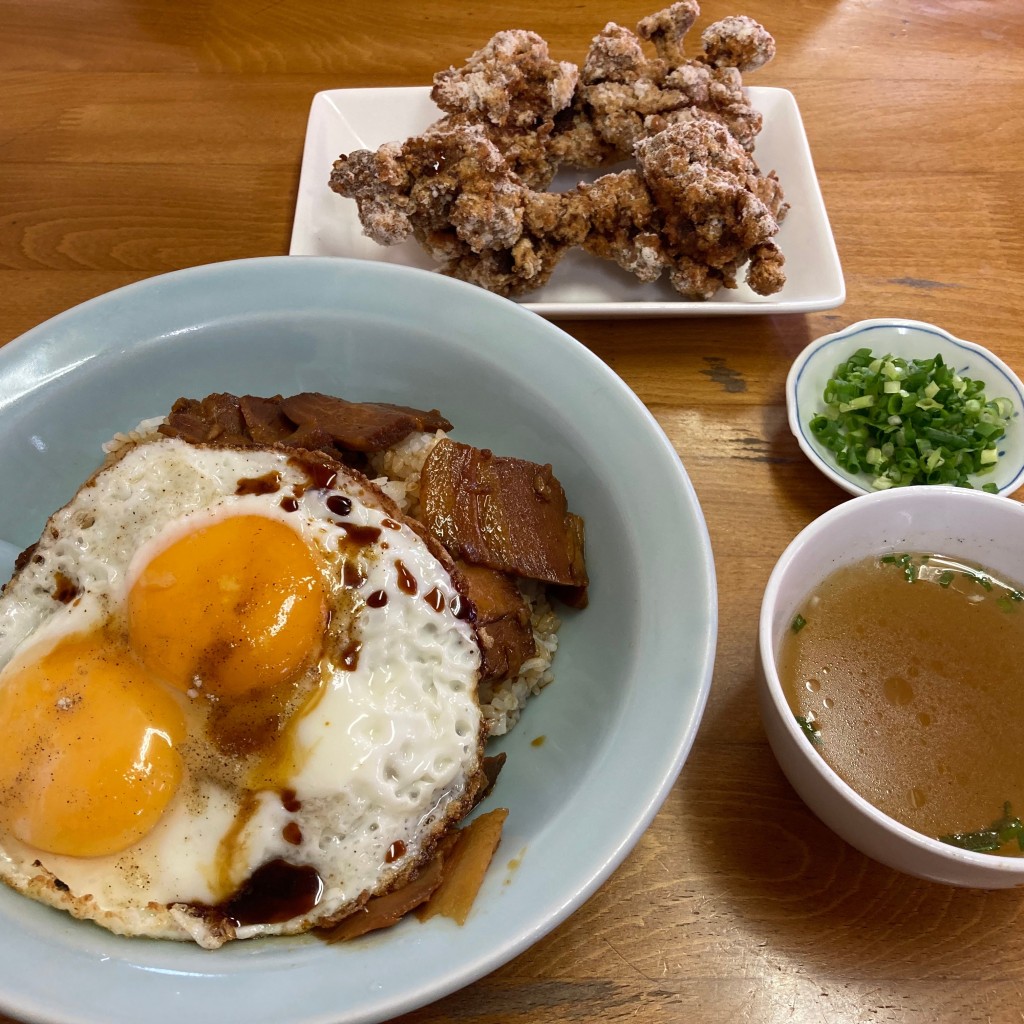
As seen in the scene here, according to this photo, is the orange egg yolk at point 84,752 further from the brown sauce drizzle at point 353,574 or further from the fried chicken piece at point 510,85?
the fried chicken piece at point 510,85

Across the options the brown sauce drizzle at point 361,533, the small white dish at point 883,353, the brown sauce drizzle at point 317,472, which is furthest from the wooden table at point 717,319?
the brown sauce drizzle at point 317,472

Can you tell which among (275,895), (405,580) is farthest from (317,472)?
(275,895)

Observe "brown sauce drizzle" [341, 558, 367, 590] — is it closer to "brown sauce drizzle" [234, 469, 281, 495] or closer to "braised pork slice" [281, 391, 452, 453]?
"brown sauce drizzle" [234, 469, 281, 495]

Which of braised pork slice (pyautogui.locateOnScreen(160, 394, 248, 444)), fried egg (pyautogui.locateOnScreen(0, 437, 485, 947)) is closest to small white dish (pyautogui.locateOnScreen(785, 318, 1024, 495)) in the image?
fried egg (pyautogui.locateOnScreen(0, 437, 485, 947))

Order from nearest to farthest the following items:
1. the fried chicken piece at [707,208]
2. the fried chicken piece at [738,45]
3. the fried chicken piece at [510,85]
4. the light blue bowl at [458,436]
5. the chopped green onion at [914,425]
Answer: the light blue bowl at [458,436], the chopped green onion at [914,425], the fried chicken piece at [707,208], the fried chicken piece at [510,85], the fried chicken piece at [738,45]

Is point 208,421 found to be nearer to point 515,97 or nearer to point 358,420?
point 358,420

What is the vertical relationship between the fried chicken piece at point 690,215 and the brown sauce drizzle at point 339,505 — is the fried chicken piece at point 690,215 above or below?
above
